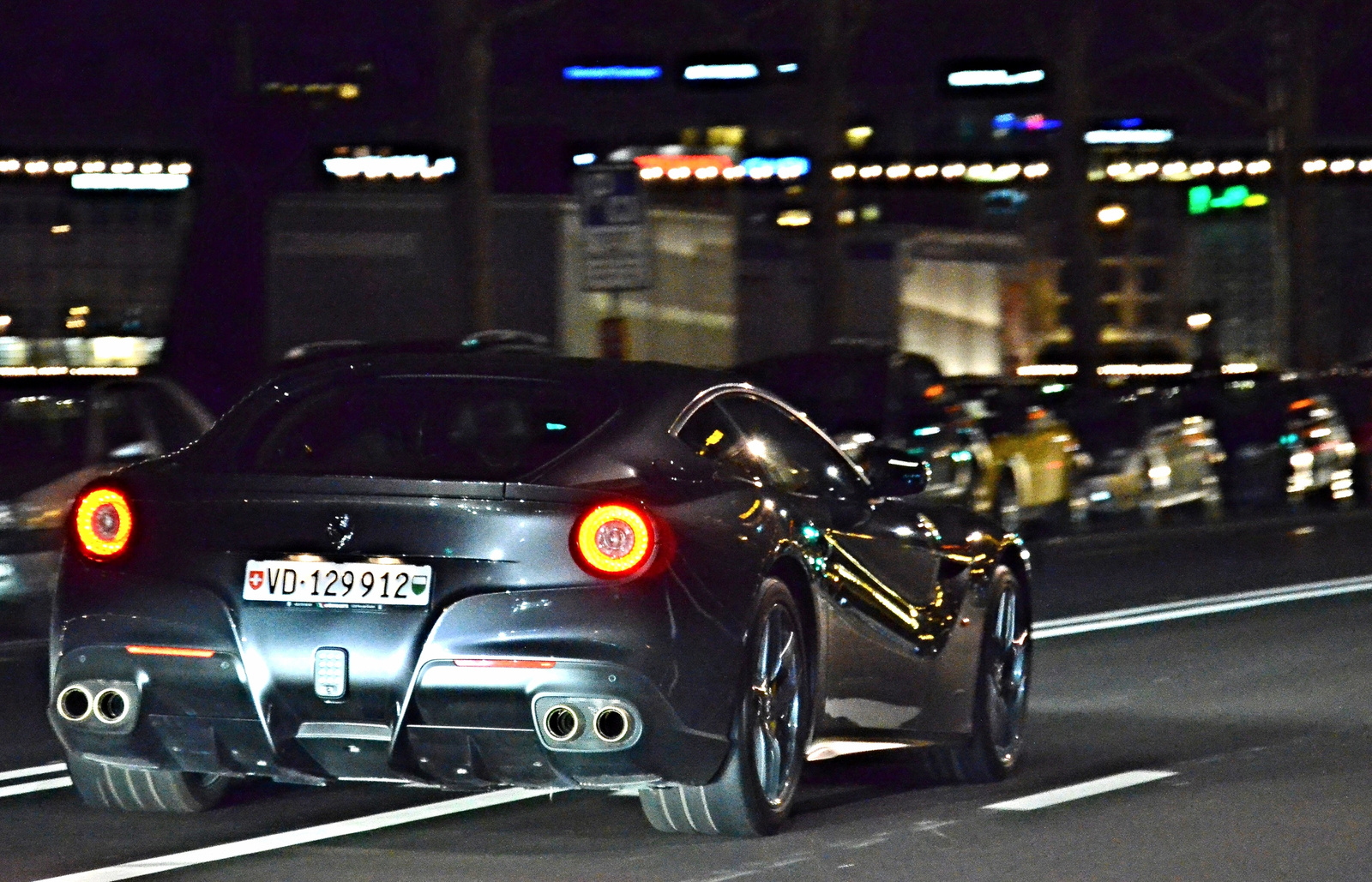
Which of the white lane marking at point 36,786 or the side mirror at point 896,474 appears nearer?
the white lane marking at point 36,786

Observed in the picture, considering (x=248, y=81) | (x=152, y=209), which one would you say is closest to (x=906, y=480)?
(x=248, y=81)

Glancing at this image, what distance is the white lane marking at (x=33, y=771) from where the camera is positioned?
9.42 m

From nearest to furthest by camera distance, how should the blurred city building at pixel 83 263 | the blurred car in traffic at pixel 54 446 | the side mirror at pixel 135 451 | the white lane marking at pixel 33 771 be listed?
the white lane marking at pixel 33 771 < the blurred car in traffic at pixel 54 446 < the side mirror at pixel 135 451 < the blurred city building at pixel 83 263

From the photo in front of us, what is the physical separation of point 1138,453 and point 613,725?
65.5ft

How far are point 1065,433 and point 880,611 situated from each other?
668 inches

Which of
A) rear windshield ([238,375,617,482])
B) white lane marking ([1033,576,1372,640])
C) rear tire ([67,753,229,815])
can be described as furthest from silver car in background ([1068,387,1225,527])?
rear tire ([67,753,229,815])

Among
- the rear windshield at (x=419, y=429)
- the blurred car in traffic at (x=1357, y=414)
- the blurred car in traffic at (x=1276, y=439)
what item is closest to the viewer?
the rear windshield at (x=419, y=429)

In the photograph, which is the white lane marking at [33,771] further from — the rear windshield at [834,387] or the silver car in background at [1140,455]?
the silver car in background at [1140,455]

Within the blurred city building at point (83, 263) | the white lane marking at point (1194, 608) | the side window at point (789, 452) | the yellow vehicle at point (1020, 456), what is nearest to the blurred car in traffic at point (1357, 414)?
the yellow vehicle at point (1020, 456)

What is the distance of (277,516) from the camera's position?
7613 mm

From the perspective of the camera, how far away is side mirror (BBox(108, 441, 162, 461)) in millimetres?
15630

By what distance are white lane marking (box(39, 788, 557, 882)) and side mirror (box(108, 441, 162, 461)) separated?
6997 mm

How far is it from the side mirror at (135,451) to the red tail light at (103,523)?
7.76 metres

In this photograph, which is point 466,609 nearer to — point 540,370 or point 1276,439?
point 540,370
